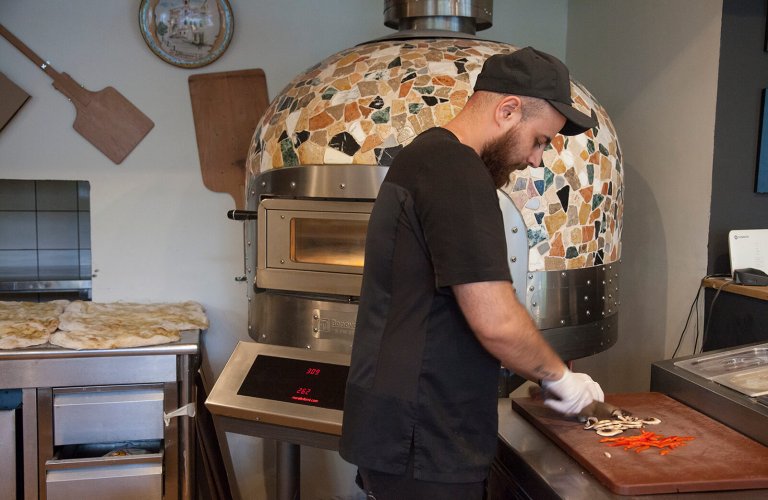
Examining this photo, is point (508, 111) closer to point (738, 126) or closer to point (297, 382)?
point (297, 382)

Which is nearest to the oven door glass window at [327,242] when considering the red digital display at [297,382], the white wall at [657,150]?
the red digital display at [297,382]

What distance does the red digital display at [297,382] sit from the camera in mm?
1622

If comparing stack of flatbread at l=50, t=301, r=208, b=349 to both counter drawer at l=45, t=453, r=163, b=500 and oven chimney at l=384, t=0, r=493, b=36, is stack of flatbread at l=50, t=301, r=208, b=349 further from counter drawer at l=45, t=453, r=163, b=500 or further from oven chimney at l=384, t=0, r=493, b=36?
oven chimney at l=384, t=0, r=493, b=36

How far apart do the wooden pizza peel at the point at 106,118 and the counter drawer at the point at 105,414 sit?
0.91 metres

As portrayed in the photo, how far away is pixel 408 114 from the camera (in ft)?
5.47

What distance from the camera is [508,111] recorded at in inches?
46.5

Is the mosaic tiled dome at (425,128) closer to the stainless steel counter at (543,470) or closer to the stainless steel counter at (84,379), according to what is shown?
the stainless steel counter at (543,470)

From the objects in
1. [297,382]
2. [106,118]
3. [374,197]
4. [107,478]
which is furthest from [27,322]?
[374,197]

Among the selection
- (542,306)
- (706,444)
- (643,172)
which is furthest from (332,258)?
(643,172)

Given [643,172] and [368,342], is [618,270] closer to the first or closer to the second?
[643,172]

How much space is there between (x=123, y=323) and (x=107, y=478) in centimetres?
49

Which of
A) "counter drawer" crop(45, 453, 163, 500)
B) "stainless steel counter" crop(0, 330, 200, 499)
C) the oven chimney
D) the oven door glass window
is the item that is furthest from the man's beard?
"counter drawer" crop(45, 453, 163, 500)

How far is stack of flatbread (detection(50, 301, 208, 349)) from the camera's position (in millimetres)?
2127

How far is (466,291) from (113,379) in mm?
1497
